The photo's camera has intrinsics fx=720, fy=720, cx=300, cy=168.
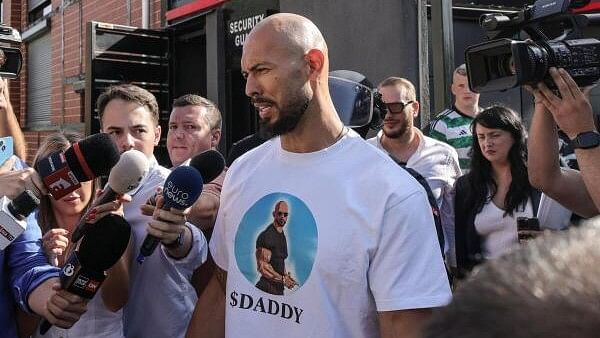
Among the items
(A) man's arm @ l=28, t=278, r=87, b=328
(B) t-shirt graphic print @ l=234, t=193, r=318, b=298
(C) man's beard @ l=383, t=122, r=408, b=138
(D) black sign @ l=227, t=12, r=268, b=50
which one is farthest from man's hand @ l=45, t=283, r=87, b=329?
(D) black sign @ l=227, t=12, r=268, b=50

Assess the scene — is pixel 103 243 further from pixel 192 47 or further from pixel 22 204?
pixel 192 47

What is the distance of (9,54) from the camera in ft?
8.52

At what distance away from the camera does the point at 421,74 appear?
5145 mm

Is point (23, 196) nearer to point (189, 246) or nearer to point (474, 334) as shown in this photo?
point (189, 246)

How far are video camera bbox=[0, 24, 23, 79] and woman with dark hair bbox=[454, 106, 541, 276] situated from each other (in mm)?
2254

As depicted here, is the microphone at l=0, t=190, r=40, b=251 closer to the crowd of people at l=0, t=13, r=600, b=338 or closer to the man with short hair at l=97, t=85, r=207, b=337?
the crowd of people at l=0, t=13, r=600, b=338

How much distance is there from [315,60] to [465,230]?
1983 mm

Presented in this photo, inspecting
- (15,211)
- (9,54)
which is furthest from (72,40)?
(15,211)

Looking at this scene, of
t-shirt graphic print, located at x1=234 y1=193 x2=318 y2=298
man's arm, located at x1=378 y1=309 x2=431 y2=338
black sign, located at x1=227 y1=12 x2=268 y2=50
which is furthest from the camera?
black sign, located at x1=227 y1=12 x2=268 y2=50

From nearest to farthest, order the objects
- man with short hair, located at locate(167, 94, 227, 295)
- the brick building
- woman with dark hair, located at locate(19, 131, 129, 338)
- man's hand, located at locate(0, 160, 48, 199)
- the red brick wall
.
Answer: man's hand, located at locate(0, 160, 48, 199) < woman with dark hair, located at locate(19, 131, 129, 338) < man with short hair, located at locate(167, 94, 227, 295) < the brick building < the red brick wall

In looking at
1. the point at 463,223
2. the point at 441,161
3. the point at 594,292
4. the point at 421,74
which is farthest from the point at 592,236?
the point at 421,74

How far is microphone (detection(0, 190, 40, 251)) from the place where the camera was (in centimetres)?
197

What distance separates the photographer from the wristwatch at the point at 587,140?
223 cm

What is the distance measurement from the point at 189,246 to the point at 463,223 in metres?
1.88
